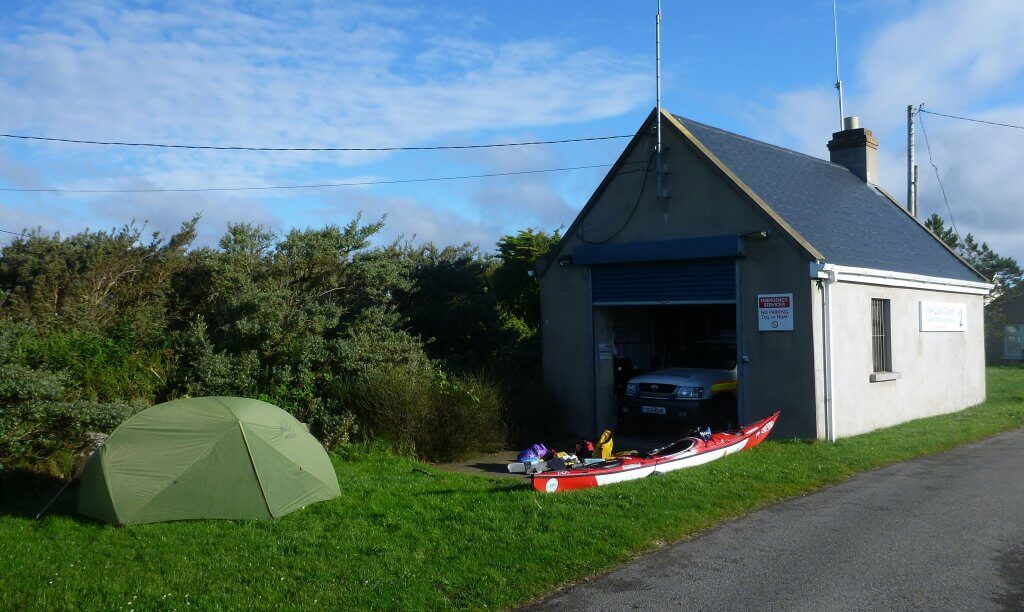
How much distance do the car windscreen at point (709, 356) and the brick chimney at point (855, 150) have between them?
8.00m

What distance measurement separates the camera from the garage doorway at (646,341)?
15.5 metres

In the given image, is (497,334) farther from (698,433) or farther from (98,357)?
(98,357)

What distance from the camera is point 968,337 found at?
1859cm

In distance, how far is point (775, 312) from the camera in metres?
13.0

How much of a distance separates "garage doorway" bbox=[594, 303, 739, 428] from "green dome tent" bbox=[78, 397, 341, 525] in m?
7.60

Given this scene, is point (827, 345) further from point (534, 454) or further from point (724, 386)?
point (534, 454)

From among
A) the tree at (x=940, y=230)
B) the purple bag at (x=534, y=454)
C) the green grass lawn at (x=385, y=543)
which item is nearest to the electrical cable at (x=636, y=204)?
the purple bag at (x=534, y=454)

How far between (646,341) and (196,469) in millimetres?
10917

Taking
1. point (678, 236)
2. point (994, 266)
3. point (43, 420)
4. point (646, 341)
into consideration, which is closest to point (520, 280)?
point (646, 341)

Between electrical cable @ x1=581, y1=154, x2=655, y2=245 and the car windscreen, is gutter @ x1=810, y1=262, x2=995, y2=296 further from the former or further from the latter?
electrical cable @ x1=581, y1=154, x2=655, y2=245

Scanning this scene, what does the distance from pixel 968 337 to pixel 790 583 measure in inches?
577

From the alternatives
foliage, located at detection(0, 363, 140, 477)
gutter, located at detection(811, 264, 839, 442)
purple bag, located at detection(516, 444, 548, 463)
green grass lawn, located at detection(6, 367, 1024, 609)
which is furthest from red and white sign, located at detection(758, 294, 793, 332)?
foliage, located at detection(0, 363, 140, 477)

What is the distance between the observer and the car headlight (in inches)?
550

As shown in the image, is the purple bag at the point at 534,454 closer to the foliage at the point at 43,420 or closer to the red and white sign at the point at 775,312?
the red and white sign at the point at 775,312
